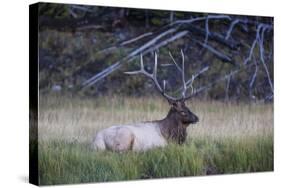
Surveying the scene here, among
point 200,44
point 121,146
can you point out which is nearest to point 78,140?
point 121,146

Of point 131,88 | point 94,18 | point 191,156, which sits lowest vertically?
point 191,156

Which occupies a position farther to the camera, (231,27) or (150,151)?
(231,27)

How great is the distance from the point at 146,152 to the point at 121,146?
34 centimetres

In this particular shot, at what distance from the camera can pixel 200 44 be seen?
36.0ft

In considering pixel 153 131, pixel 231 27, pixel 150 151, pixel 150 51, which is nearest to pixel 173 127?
pixel 153 131

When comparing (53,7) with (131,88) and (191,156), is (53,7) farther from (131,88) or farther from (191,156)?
(191,156)

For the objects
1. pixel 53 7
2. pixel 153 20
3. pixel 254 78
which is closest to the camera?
pixel 53 7

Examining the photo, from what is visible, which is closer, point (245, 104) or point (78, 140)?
point (78, 140)

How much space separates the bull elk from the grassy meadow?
0.08 m

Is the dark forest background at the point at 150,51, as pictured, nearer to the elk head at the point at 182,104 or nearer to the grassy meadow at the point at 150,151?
the elk head at the point at 182,104

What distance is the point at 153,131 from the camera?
34.7ft

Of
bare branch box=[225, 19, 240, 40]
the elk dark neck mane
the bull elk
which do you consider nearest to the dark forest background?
bare branch box=[225, 19, 240, 40]

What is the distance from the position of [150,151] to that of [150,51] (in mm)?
1266

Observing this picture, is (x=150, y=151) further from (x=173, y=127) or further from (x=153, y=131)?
(x=173, y=127)
